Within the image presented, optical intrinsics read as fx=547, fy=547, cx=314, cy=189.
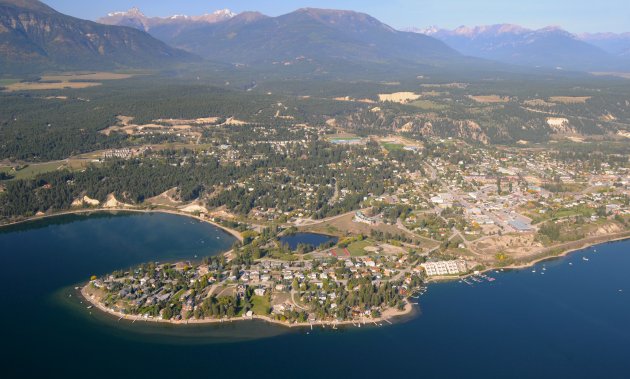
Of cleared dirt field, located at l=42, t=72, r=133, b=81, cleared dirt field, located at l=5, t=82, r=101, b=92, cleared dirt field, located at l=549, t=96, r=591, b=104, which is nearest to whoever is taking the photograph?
cleared dirt field, located at l=549, t=96, r=591, b=104

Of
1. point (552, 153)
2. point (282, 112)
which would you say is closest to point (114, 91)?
point (282, 112)

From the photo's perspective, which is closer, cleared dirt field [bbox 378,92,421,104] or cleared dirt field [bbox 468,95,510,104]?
cleared dirt field [bbox 468,95,510,104]

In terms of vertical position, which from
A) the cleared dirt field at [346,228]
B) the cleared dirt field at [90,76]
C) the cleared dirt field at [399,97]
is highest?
the cleared dirt field at [90,76]

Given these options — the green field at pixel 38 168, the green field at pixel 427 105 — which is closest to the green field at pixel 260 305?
the green field at pixel 38 168

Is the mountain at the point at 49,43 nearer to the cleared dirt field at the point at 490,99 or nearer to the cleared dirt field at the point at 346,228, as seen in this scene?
the cleared dirt field at the point at 490,99

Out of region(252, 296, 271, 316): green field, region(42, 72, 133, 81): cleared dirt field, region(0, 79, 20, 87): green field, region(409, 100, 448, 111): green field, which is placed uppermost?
region(42, 72, 133, 81): cleared dirt field

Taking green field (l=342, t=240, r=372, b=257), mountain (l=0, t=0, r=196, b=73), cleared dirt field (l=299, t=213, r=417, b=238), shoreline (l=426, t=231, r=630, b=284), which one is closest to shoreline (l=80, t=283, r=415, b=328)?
shoreline (l=426, t=231, r=630, b=284)

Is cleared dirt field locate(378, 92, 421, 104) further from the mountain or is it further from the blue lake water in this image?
the mountain
